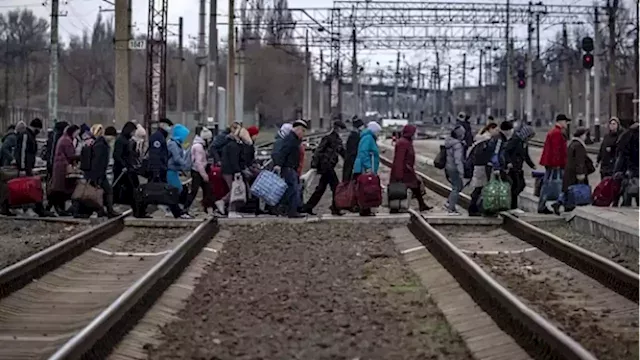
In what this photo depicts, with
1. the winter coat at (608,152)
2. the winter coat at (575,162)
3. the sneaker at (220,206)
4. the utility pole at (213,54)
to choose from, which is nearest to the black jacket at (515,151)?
the winter coat at (575,162)

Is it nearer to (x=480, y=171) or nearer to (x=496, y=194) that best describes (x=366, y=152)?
(x=480, y=171)

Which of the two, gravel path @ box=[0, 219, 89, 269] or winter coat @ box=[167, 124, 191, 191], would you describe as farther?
winter coat @ box=[167, 124, 191, 191]

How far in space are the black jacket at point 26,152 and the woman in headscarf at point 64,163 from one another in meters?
0.44

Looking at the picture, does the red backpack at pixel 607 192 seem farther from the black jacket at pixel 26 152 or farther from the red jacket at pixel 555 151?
the black jacket at pixel 26 152

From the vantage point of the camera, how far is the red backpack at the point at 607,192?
1934cm

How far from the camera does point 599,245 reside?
16.0m

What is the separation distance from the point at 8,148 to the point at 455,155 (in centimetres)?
824

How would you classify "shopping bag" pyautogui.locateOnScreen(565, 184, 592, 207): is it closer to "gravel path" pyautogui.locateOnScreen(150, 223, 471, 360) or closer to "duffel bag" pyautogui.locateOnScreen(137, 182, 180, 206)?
"gravel path" pyautogui.locateOnScreen(150, 223, 471, 360)

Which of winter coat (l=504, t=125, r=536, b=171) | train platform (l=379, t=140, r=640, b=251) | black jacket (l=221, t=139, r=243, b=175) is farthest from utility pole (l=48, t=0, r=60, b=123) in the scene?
train platform (l=379, t=140, r=640, b=251)

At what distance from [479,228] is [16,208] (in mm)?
8561

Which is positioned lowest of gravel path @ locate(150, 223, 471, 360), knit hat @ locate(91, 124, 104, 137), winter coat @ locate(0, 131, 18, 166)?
gravel path @ locate(150, 223, 471, 360)

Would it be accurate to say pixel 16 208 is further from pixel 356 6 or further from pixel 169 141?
pixel 356 6

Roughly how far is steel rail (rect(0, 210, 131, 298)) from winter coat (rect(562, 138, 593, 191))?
7976 mm

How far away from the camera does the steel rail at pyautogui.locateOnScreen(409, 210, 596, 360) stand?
7.44 metres
